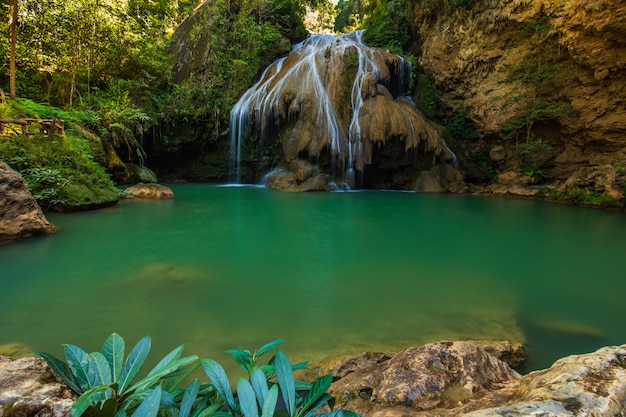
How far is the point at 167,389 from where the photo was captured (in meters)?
1.09

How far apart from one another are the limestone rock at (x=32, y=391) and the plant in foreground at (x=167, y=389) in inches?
2.2

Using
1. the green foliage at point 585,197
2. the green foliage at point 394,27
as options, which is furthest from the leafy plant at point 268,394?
the green foliage at point 394,27

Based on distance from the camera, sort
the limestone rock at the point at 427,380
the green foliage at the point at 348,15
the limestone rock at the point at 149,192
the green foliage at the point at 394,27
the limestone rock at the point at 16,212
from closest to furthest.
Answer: the limestone rock at the point at 427,380, the limestone rock at the point at 16,212, the limestone rock at the point at 149,192, the green foliage at the point at 394,27, the green foliage at the point at 348,15

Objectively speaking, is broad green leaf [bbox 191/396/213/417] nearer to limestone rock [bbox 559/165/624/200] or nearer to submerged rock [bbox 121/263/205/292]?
submerged rock [bbox 121/263/205/292]

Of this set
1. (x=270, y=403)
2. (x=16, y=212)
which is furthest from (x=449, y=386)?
(x=16, y=212)

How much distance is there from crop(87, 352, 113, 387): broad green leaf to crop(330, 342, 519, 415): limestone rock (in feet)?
3.27

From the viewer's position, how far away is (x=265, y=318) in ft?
8.57

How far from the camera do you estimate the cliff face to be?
34.3 ft

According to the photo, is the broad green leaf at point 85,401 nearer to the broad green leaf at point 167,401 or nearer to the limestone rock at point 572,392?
the broad green leaf at point 167,401

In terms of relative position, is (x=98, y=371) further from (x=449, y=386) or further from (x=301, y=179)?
(x=301, y=179)

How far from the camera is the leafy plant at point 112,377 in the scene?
2.70 feet

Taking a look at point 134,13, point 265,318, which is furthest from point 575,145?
point 134,13

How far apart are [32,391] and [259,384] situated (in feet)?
2.39

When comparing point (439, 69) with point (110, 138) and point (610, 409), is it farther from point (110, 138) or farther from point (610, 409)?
point (610, 409)
